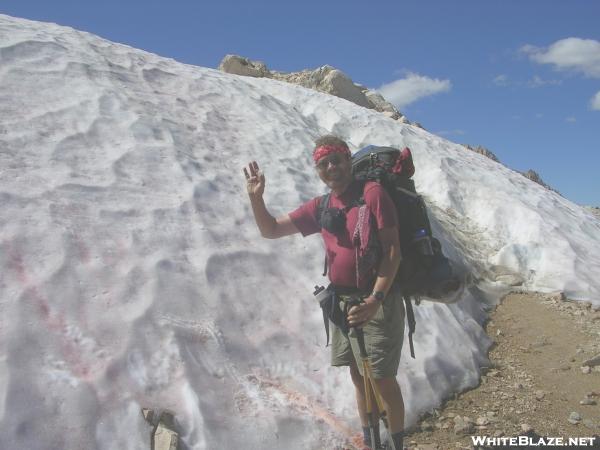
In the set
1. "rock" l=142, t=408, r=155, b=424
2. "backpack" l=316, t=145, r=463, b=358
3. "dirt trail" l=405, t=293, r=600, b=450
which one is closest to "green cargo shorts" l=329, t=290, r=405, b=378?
"backpack" l=316, t=145, r=463, b=358

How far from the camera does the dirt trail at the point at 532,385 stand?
14.8 feet

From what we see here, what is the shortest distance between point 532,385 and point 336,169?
382 centimetres

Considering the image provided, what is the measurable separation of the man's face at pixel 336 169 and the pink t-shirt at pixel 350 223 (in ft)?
0.24

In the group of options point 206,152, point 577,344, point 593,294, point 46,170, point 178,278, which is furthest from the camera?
point 593,294

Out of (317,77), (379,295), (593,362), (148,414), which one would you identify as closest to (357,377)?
(379,295)

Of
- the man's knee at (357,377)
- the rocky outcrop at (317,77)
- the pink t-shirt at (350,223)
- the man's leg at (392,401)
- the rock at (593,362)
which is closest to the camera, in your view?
the pink t-shirt at (350,223)

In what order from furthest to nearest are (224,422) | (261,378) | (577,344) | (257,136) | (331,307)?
(257,136) → (577,344) → (261,378) → (224,422) → (331,307)

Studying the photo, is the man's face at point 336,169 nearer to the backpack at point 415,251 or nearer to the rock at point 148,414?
the backpack at point 415,251

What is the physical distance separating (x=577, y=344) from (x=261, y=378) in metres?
4.46

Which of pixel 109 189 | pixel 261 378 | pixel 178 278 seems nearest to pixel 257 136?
pixel 109 189

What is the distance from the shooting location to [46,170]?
5277mm

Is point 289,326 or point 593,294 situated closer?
point 289,326

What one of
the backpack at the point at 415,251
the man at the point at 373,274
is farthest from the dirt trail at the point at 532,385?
the backpack at the point at 415,251

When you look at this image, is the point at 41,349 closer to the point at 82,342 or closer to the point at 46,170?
the point at 82,342
